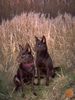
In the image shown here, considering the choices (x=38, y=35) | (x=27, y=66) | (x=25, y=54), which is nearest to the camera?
(x=25, y=54)

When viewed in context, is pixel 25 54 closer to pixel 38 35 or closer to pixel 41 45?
pixel 41 45

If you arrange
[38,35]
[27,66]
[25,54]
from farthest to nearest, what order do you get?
[38,35]
[27,66]
[25,54]

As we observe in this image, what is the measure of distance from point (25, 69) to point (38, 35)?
56cm

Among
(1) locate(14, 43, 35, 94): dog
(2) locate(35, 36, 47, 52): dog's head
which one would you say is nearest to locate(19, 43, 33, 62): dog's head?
(1) locate(14, 43, 35, 94): dog

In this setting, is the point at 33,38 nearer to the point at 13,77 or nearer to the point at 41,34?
the point at 41,34

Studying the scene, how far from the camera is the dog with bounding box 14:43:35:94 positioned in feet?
19.9

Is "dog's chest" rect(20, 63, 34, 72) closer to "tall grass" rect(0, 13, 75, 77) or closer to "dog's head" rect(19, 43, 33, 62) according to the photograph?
"dog's head" rect(19, 43, 33, 62)

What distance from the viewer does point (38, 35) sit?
650cm

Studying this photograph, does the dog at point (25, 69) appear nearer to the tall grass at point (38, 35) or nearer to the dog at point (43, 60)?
the dog at point (43, 60)

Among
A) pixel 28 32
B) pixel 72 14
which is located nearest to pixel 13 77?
pixel 28 32

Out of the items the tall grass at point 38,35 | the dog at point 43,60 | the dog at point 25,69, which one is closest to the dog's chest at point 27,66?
the dog at point 25,69

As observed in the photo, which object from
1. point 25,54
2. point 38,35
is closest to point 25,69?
point 25,54

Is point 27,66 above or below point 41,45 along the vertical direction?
below

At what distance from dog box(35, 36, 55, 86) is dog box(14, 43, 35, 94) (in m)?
0.10
